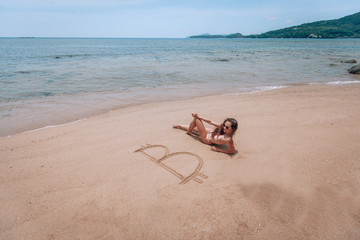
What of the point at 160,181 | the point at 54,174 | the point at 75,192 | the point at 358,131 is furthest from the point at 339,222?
the point at 54,174

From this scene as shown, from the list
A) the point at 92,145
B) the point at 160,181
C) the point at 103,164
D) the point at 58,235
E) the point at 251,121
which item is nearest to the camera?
the point at 58,235

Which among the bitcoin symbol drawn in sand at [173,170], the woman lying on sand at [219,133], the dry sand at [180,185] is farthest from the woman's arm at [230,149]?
the bitcoin symbol drawn in sand at [173,170]

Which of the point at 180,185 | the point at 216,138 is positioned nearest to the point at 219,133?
the point at 216,138

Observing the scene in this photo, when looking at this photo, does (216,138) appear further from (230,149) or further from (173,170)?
(173,170)

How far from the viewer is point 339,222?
252 cm

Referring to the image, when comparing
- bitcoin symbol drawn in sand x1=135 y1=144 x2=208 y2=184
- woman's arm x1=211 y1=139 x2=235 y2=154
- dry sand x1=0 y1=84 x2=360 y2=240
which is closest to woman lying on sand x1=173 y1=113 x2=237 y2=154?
woman's arm x1=211 y1=139 x2=235 y2=154

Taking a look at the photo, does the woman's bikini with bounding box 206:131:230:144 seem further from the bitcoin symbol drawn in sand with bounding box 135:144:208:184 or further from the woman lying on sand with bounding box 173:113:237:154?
the bitcoin symbol drawn in sand with bounding box 135:144:208:184

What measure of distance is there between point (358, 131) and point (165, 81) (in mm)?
10073

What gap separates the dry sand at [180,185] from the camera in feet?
8.18

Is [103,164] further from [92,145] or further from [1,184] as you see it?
[1,184]

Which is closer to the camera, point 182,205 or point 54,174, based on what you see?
point 182,205

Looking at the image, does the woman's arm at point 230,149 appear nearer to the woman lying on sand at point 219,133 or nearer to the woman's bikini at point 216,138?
the woman lying on sand at point 219,133

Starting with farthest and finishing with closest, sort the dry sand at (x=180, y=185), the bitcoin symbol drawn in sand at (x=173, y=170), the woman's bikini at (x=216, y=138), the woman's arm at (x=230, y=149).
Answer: the woman's bikini at (x=216, y=138) → the woman's arm at (x=230, y=149) → the bitcoin symbol drawn in sand at (x=173, y=170) → the dry sand at (x=180, y=185)

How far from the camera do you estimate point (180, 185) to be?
10.4ft
